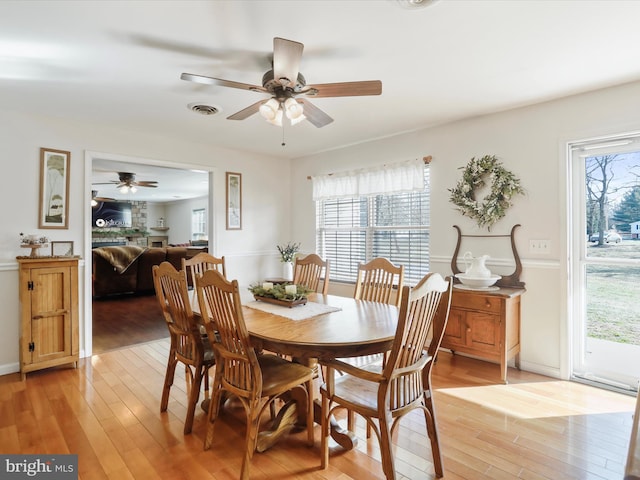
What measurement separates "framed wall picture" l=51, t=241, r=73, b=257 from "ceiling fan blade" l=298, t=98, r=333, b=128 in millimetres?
2740

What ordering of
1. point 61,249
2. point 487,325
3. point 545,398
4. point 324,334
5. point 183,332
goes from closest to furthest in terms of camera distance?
point 324,334, point 183,332, point 545,398, point 487,325, point 61,249

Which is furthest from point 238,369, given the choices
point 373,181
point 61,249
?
point 373,181

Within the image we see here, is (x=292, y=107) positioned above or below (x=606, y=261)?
above

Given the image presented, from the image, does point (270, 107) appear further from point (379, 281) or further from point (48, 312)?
point (48, 312)

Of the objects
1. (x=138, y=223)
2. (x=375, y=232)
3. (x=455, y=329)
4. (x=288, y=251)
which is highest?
(x=138, y=223)

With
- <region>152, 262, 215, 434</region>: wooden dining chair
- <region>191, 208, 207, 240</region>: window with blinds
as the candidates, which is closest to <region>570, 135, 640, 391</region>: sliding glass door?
<region>152, 262, 215, 434</region>: wooden dining chair

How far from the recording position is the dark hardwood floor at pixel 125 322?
4070mm

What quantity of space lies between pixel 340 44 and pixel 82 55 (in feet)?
5.33

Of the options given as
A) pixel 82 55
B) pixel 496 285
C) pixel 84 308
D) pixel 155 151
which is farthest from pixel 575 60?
pixel 84 308

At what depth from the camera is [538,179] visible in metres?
3.11

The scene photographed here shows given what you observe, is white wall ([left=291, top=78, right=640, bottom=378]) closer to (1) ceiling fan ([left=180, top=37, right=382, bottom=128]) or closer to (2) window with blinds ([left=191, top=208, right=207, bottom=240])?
(1) ceiling fan ([left=180, top=37, right=382, bottom=128])

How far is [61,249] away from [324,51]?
123 inches

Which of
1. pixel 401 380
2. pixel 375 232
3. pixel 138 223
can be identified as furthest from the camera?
pixel 138 223
